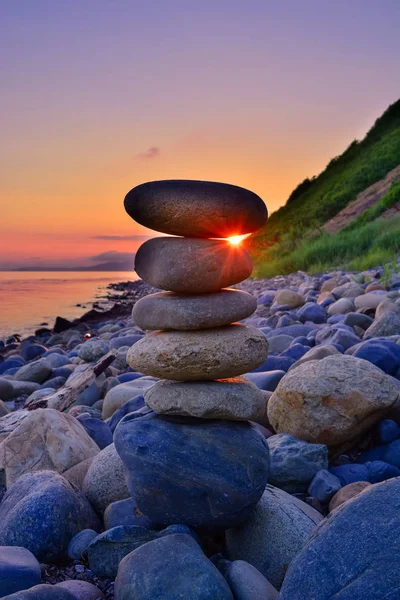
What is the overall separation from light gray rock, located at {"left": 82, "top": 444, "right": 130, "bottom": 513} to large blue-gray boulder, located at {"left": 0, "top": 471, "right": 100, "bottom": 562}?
188mm

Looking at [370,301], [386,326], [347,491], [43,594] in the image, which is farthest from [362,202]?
[43,594]

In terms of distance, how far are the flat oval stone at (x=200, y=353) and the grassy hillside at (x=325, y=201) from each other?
1388 centimetres

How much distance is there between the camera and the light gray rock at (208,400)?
3.27 metres

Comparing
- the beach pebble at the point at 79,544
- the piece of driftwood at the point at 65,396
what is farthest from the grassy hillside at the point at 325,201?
the beach pebble at the point at 79,544

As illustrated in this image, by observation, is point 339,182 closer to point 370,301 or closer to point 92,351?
point 370,301

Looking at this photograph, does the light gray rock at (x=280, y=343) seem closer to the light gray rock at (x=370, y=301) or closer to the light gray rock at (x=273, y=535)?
the light gray rock at (x=370, y=301)

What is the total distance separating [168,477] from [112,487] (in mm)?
739

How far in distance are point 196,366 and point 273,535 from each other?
102 centimetres

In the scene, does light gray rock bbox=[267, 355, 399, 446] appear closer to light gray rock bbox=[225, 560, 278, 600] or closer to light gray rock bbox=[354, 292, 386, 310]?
light gray rock bbox=[225, 560, 278, 600]

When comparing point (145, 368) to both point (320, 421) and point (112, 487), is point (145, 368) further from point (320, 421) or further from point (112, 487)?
point (320, 421)

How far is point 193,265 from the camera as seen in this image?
3301 mm

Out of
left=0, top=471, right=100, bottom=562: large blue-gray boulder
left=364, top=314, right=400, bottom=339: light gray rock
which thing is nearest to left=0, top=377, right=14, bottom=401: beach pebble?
left=0, top=471, right=100, bottom=562: large blue-gray boulder

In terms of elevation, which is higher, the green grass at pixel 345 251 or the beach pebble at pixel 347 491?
the green grass at pixel 345 251

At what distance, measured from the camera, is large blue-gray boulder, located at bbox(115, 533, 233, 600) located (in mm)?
2410
